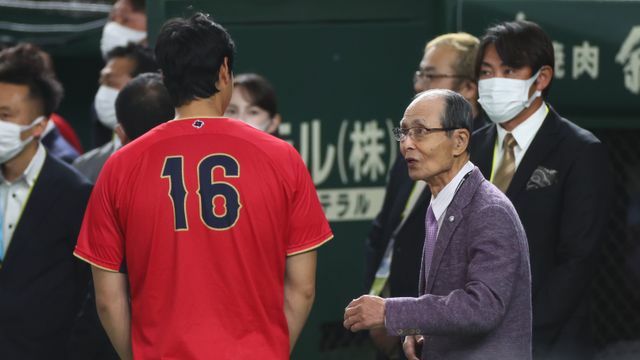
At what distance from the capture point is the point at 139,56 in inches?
224

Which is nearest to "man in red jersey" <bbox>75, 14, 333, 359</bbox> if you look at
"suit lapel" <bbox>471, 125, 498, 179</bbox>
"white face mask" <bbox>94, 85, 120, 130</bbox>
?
"suit lapel" <bbox>471, 125, 498, 179</bbox>

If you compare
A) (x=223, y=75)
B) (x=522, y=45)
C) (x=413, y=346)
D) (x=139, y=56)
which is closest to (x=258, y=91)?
(x=139, y=56)

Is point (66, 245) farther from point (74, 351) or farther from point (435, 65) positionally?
point (435, 65)

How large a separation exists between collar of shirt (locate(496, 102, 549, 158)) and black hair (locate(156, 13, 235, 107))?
1.40 m

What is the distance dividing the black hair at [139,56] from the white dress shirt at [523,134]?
211cm

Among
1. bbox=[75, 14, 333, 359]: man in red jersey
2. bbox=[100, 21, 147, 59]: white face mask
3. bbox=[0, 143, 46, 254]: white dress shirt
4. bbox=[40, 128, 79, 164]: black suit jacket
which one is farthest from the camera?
bbox=[100, 21, 147, 59]: white face mask

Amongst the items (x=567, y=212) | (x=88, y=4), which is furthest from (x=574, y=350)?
(x=88, y=4)

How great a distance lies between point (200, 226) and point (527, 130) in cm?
160

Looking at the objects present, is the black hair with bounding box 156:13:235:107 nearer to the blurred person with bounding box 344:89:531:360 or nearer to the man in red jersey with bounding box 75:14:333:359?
the man in red jersey with bounding box 75:14:333:359

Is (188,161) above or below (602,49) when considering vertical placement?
above

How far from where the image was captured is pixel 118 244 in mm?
3174

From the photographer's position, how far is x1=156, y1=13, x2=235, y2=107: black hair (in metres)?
3.16

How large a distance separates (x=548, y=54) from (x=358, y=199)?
1803mm

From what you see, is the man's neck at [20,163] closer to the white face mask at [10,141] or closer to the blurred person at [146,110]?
the white face mask at [10,141]
